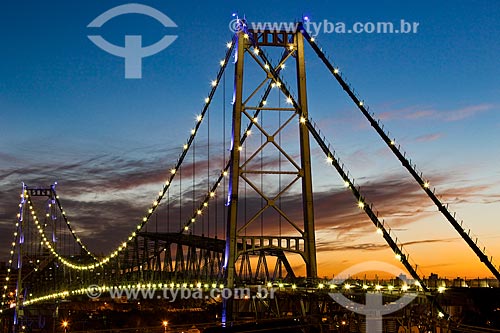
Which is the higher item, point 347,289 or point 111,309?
point 347,289

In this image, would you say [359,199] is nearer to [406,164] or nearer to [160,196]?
[406,164]

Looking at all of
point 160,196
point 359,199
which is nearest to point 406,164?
point 359,199

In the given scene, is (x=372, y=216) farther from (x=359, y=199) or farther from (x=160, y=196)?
(x=160, y=196)

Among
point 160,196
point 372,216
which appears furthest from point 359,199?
point 160,196

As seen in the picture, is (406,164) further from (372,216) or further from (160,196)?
(160,196)

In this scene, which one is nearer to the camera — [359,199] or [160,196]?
[359,199]

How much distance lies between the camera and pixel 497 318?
31562mm

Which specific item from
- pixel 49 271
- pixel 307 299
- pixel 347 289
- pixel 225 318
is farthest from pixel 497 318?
pixel 49 271

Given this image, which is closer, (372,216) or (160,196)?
(372,216)

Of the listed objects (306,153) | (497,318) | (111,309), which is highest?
(306,153)

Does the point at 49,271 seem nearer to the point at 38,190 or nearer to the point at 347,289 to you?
the point at 38,190

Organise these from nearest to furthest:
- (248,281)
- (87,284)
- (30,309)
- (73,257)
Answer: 1. (248,281)
2. (87,284)
3. (30,309)
4. (73,257)

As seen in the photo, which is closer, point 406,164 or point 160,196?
point 406,164

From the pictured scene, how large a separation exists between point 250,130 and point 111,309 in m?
80.6
